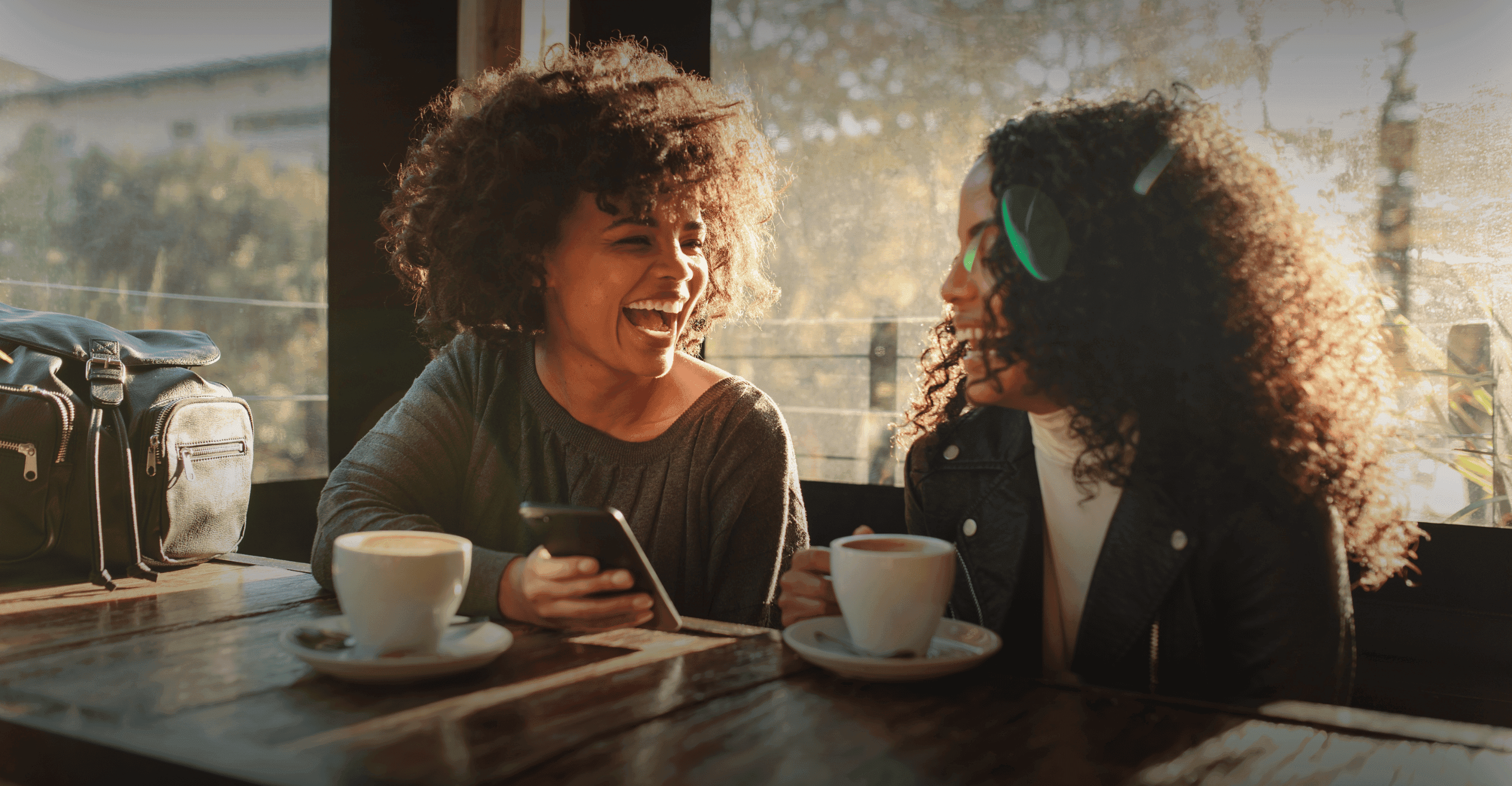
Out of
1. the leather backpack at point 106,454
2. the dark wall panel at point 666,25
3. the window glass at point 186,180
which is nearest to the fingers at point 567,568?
the leather backpack at point 106,454

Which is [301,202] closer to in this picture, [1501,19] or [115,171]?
[115,171]

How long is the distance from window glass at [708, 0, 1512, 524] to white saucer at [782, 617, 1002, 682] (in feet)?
2.05

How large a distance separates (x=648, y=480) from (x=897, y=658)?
0.73 metres

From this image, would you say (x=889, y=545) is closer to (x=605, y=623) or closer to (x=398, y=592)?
(x=605, y=623)

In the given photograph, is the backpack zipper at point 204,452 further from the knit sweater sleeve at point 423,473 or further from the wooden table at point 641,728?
the wooden table at point 641,728

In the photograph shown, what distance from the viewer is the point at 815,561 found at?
1117mm

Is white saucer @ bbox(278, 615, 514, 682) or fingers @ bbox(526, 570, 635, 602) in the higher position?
fingers @ bbox(526, 570, 635, 602)

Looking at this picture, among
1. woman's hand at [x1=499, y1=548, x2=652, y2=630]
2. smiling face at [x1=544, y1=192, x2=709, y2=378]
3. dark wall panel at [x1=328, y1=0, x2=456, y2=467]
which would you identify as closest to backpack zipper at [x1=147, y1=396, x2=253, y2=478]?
smiling face at [x1=544, y1=192, x2=709, y2=378]

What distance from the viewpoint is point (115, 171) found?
2.33 meters

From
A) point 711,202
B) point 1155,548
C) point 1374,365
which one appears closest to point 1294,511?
point 1155,548

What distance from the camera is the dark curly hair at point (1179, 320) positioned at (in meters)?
1.07

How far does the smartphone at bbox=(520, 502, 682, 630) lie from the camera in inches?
35.7

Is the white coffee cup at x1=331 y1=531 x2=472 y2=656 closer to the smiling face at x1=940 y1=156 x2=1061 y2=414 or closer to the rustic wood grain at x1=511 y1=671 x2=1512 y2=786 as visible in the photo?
the rustic wood grain at x1=511 y1=671 x2=1512 y2=786

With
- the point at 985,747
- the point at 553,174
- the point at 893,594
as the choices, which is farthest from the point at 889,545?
the point at 553,174
